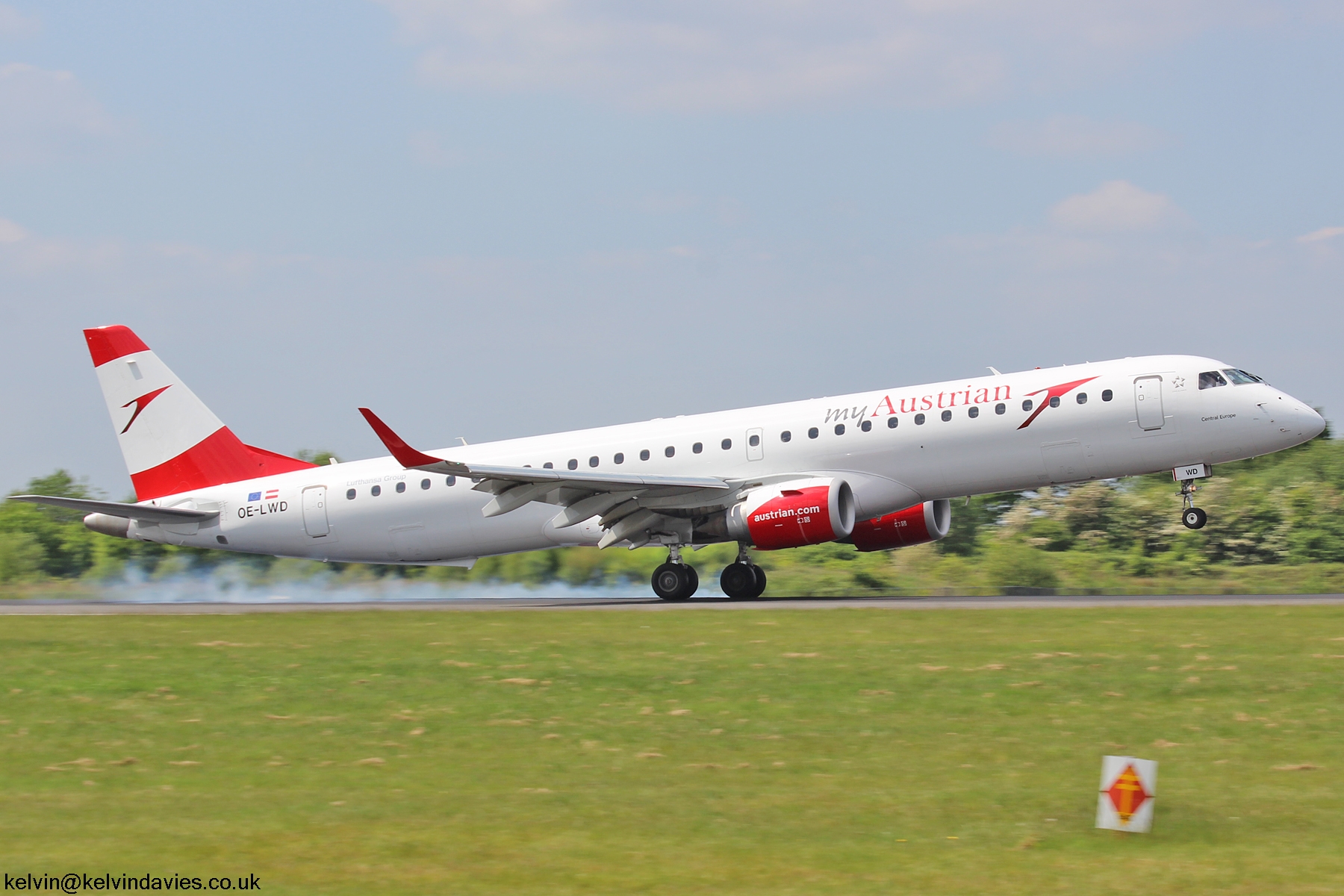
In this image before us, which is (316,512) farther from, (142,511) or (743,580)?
(743,580)

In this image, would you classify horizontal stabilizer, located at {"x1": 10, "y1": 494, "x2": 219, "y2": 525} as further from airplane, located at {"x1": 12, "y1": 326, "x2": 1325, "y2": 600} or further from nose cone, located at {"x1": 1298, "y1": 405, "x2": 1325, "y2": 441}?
nose cone, located at {"x1": 1298, "y1": 405, "x2": 1325, "y2": 441}

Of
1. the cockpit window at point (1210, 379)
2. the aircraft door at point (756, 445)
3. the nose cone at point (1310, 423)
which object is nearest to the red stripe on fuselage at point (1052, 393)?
the cockpit window at point (1210, 379)

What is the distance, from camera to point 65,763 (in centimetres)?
1184

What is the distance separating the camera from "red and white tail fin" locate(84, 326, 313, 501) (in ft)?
106

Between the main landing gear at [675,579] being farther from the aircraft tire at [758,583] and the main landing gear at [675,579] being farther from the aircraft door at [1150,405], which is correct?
the aircraft door at [1150,405]

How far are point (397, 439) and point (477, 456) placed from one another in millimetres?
6228

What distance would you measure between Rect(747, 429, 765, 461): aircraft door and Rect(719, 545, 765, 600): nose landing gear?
224 cm

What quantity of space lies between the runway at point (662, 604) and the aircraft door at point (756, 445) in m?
3.02

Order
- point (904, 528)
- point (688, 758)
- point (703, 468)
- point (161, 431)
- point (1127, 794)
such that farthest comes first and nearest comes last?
point (161, 431)
point (904, 528)
point (703, 468)
point (688, 758)
point (1127, 794)

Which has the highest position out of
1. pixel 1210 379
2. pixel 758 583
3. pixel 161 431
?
pixel 161 431

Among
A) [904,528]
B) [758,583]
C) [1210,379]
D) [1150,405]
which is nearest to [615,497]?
[758,583]

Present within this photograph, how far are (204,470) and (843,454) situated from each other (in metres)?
15.6

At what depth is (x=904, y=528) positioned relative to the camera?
29.6 metres

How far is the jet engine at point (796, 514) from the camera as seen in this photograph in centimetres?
2631
